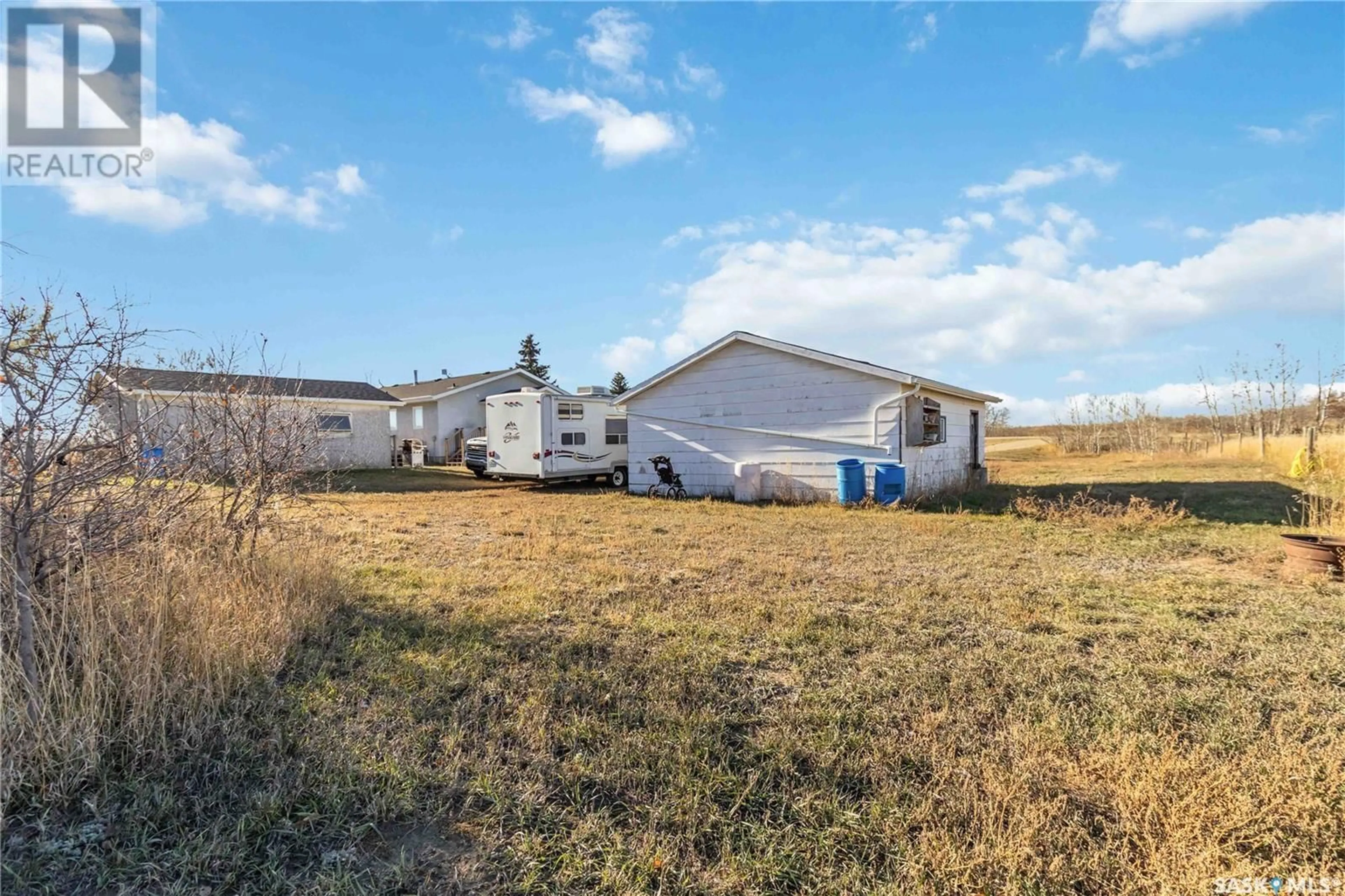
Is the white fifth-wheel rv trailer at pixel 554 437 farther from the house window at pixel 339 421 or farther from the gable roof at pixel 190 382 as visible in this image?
the house window at pixel 339 421

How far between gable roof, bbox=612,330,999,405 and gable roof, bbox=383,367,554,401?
11594 millimetres

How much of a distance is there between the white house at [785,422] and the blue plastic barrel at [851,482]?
0.31 meters

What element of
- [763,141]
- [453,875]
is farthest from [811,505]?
[453,875]

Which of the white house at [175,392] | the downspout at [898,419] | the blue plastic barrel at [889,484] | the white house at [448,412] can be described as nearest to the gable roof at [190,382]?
the white house at [175,392]

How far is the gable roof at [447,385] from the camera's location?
79.4 ft

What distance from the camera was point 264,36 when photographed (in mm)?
5805

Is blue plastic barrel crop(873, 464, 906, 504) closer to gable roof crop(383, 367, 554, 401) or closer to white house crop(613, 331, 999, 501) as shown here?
white house crop(613, 331, 999, 501)

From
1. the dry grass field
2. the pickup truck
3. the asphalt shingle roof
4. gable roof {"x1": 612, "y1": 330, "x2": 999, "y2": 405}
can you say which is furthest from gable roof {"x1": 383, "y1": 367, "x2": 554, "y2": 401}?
the dry grass field

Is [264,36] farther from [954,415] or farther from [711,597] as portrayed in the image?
[954,415]

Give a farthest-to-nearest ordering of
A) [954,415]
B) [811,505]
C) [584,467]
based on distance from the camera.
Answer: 1. [584,467]
2. [954,415]
3. [811,505]

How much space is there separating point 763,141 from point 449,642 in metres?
9.43

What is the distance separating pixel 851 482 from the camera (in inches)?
458

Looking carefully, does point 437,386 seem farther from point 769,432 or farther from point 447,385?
point 769,432

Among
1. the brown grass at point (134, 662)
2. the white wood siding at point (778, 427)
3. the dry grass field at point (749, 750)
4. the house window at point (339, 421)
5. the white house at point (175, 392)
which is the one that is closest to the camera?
the dry grass field at point (749, 750)
